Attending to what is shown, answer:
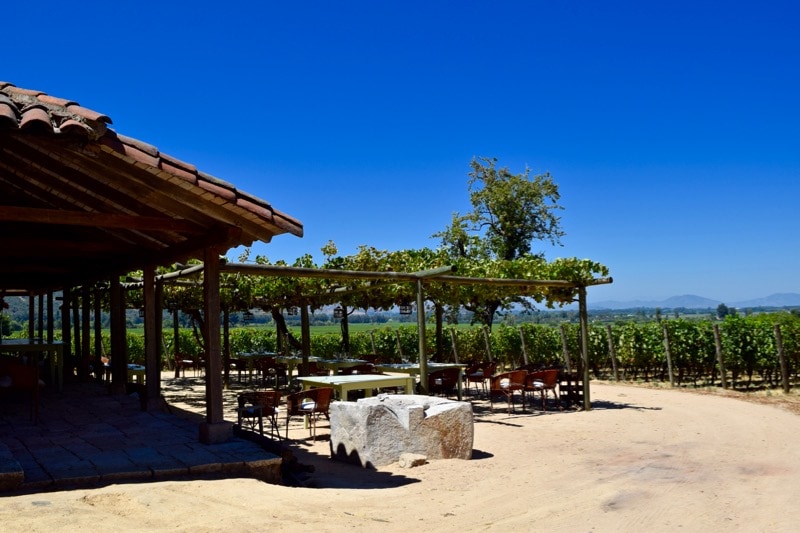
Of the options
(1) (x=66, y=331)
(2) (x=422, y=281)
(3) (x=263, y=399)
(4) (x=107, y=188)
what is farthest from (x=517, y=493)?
(1) (x=66, y=331)

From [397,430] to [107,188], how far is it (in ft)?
12.6

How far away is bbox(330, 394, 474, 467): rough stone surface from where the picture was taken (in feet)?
23.1

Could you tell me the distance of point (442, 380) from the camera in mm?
11289

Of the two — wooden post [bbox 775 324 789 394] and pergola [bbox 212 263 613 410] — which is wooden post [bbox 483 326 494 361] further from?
wooden post [bbox 775 324 789 394]

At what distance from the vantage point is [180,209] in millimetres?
6191

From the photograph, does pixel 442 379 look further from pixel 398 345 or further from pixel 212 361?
pixel 398 345

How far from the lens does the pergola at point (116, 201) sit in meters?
4.67

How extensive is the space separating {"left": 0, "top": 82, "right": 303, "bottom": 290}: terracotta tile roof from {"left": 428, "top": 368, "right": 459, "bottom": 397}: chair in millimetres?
5208

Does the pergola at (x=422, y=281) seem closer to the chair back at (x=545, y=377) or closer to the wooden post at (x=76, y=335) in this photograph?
the chair back at (x=545, y=377)

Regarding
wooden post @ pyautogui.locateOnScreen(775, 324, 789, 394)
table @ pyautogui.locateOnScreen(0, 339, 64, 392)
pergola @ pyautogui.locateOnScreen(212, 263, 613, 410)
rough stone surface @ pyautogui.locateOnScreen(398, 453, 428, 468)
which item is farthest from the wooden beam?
wooden post @ pyautogui.locateOnScreen(775, 324, 789, 394)

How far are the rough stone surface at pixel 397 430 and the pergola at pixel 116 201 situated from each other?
5.01ft

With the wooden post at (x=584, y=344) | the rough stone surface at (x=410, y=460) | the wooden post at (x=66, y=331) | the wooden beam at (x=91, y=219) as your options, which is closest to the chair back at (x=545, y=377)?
the wooden post at (x=584, y=344)

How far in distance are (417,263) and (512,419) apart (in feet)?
16.8

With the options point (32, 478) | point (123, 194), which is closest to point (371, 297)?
point (123, 194)
